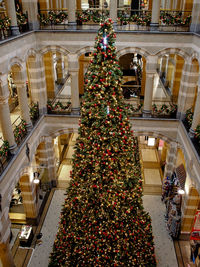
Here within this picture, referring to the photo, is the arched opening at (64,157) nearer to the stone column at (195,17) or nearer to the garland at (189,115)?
the garland at (189,115)

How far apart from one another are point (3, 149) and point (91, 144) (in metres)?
3.44

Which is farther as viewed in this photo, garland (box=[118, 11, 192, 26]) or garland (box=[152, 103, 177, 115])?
garland (box=[152, 103, 177, 115])

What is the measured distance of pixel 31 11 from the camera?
10.9 m

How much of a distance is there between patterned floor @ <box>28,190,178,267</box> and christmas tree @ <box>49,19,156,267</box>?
8.83 ft

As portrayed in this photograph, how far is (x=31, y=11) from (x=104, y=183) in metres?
7.90

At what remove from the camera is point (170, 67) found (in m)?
17.2

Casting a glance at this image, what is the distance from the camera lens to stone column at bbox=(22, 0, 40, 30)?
430 inches

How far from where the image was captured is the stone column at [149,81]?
11.6 meters

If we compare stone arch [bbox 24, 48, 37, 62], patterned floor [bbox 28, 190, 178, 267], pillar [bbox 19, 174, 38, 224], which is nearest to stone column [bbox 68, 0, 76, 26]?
stone arch [bbox 24, 48, 37, 62]

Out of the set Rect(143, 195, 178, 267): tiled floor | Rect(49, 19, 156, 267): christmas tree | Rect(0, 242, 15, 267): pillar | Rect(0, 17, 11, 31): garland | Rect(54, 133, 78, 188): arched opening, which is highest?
Rect(0, 17, 11, 31): garland

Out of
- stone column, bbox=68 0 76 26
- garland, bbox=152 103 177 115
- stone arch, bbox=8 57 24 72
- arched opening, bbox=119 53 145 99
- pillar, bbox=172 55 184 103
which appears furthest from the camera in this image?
arched opening, bbox=119 53 145 99

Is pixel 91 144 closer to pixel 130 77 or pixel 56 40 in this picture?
pixel 56 40

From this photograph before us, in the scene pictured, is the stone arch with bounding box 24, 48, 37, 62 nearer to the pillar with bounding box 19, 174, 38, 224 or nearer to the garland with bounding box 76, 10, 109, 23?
the garland with bounding box 76, 10, 109, 23

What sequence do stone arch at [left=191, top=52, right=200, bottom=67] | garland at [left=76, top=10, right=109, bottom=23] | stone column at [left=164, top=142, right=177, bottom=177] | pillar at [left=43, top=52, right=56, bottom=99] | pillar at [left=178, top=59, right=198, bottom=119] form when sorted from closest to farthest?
stone arch at [left=191, top=52, right=200, bottom=67], pillar at [left=178, top=59, right=198, bottom=119], garland at [left=76, top=10, right=109, bottom=23], stone column at [left=164, top=142, right=177, bottom=177], pillar at [left=43, top=52, right=56, bottom=99]
